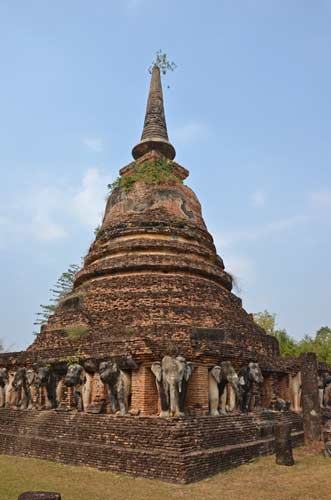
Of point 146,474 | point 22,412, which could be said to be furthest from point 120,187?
point 146,474

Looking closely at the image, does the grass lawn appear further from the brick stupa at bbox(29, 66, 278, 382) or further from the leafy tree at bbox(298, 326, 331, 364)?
the leafy tree at bbox(298, 326, 331, 364)

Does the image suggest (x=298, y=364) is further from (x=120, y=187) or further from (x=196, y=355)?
(x=120, y=187)

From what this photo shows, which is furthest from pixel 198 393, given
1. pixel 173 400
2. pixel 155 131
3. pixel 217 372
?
pixel 155 131

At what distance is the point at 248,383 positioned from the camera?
1034 centimetres

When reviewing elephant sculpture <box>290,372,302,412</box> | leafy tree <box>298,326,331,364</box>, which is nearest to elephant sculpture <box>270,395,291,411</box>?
elephant sculpture <box>290,372,302,412</box>

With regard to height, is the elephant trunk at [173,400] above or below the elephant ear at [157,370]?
below

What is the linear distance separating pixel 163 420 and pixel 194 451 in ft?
2.52

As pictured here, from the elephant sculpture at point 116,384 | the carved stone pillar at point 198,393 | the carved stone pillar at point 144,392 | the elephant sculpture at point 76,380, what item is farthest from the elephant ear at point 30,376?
the carved stone pillar at point 198,393

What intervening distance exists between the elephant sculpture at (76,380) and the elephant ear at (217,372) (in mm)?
2996

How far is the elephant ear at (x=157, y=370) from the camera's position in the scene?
877cm

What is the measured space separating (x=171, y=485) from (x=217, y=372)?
10.2 ft

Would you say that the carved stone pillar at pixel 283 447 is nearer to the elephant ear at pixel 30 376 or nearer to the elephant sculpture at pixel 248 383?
the elephant sculpture at pixel 248 383

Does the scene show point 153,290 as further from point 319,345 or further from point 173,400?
point 319,345

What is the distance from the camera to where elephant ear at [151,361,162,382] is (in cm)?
877
